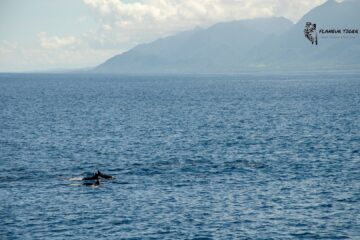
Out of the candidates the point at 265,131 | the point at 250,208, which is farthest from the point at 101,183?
the point at 265,131

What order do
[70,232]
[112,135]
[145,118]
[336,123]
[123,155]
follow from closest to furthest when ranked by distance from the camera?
[70,232]
[123,155]
[112,135]
[336,123]
[145,118]

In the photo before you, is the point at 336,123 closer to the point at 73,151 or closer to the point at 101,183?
the point at 73,151

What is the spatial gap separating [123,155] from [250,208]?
4323 centimetres

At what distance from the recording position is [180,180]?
279 ft

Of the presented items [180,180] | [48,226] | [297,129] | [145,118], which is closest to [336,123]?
[297,129]

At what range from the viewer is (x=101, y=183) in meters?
83.3

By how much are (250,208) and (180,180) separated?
17954mm

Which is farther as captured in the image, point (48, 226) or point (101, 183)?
point (101, 183)

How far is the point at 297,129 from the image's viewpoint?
143m

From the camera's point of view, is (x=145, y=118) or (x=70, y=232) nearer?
(x=70, y=232)

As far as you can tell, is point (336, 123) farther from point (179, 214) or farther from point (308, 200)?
point (179, 214)

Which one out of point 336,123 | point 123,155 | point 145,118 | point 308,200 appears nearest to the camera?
point 308,200

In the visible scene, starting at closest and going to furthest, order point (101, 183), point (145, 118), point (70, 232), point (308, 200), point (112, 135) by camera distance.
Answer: point (70, 232)
point (308, 200)
point (101, 183)
point (112, 135)
point (145, 118)

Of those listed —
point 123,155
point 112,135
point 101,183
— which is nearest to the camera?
point 101,183
